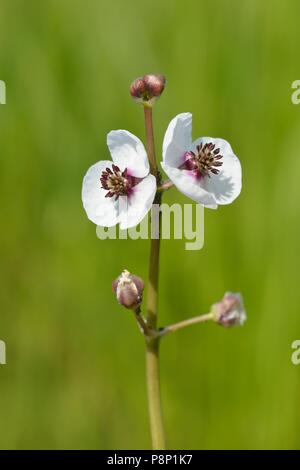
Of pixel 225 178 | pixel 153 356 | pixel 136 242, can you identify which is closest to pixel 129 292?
pixel 153 356

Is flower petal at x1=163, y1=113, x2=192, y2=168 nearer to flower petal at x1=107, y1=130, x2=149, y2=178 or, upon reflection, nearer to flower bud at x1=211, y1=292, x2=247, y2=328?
flower petal at x1=107, y1=130, x2=149, y2=178

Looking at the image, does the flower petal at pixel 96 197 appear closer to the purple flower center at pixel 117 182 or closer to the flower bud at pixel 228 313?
the purple flower center at pixel 117 182

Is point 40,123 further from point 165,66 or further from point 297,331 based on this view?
point 297,331

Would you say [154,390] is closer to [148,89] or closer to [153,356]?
[153,356]

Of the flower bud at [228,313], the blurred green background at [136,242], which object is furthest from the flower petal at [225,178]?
the blurred green background at [136,242]

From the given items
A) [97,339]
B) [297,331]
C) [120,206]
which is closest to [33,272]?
[97,339]

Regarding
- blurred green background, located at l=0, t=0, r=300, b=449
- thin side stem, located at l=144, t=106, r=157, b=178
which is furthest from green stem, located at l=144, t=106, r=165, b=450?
blurred green background, located at l=0, t=0, r=300, b=449
